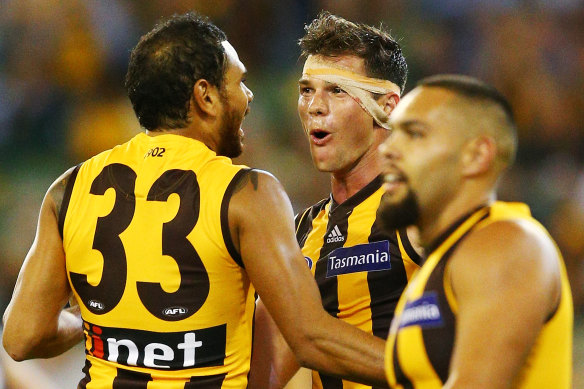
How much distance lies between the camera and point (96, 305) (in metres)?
2.63

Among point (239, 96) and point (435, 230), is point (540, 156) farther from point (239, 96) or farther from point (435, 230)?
point (435, 230)

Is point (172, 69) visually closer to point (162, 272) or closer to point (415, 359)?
point (162, 272)

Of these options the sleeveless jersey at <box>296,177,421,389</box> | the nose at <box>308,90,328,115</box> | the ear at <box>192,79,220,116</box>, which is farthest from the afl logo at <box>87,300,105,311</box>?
the nose at <box>308,90,328,115</box>

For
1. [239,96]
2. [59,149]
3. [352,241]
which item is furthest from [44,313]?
[59,149]

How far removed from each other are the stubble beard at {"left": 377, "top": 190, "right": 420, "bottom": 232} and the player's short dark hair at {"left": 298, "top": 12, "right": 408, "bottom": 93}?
5.17 feet

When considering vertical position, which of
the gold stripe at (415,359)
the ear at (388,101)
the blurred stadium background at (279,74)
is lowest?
the blurred stadium background at (279,74)

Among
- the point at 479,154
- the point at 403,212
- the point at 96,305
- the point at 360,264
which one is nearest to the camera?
the point at 479,154

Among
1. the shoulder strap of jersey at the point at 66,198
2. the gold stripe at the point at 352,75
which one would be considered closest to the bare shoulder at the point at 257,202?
the shoulder strap of jersey at the point at 66,198

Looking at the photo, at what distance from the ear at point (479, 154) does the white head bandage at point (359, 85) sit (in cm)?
155

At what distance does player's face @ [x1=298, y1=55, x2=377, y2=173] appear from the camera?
11.6ft

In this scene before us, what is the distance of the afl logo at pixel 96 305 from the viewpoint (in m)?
2.62

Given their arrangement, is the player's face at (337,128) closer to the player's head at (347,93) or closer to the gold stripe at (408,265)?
the player's head at (347,93)

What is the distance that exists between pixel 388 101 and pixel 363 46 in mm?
266

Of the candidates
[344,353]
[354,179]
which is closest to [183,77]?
[344,353]
